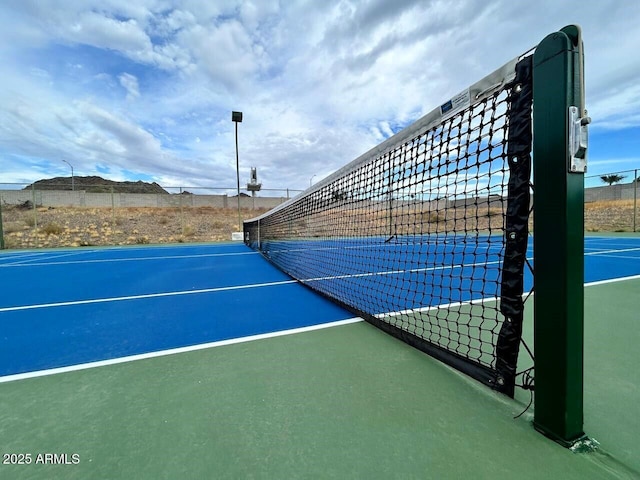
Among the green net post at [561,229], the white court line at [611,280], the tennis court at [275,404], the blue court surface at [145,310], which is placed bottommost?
the tennis court at [275,404]

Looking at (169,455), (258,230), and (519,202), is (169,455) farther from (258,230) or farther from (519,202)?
(258,230)

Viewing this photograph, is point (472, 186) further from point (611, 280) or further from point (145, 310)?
point (145, 310)

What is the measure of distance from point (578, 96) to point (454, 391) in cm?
143

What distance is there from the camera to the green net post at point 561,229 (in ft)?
3.67

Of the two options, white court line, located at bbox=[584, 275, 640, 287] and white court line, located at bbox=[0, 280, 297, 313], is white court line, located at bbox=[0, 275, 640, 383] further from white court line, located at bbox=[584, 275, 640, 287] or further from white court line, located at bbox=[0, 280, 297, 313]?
white court line, located at bbox=[584, 275, 640, 287]

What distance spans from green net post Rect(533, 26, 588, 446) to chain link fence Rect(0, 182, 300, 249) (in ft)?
50.8

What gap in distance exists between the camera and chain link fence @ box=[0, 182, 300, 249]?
1482 centimetres

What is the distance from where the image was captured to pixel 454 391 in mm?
1552

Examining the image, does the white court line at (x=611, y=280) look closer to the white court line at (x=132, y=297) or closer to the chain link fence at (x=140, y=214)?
the white court line at (x=132, y=297)

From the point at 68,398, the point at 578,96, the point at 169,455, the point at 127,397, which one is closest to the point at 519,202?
the point at 578,96

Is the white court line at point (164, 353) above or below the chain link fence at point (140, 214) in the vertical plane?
below

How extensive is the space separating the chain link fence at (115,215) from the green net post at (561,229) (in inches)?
610

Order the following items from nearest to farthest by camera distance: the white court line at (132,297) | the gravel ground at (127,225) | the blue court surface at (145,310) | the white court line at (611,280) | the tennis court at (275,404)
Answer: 1. the tennis court at (275,404)
2. the blue court surface at (145,310)
3. the white court line at (132,297)
4. the white court line at (611,280)
5. the gravel ground at (127,225)

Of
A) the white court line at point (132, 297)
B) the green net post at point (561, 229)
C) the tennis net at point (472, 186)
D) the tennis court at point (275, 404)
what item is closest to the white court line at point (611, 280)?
the tennis court at point (275, 404)
